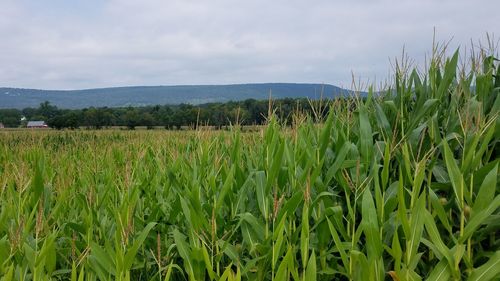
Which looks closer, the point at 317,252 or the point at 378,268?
the point at 378,268

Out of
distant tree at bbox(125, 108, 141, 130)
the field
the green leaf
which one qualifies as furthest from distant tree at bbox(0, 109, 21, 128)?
the green leaf

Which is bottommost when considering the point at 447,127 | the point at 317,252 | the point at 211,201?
the point at 317,252

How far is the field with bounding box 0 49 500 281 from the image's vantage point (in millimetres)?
2170

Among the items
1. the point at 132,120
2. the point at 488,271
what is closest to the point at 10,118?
the point at 132,120

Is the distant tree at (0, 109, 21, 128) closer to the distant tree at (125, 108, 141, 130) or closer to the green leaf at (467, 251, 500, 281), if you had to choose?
the distant tree at (125, 108, 141, 130)

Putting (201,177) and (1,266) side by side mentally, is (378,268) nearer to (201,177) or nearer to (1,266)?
(201,177)

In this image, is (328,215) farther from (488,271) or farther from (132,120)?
(132,120)

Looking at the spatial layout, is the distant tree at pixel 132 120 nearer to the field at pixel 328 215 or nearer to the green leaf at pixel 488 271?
the field at pixel 328 215

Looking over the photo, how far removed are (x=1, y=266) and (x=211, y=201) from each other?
4.23ft

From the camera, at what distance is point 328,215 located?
2.55m

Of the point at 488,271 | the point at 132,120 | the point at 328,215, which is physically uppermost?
Answer: the point at 328,215

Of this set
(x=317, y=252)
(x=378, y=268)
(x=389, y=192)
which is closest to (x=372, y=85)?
(x=389, y=192)

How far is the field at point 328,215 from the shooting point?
2.17 meters

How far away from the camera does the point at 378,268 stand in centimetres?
217
